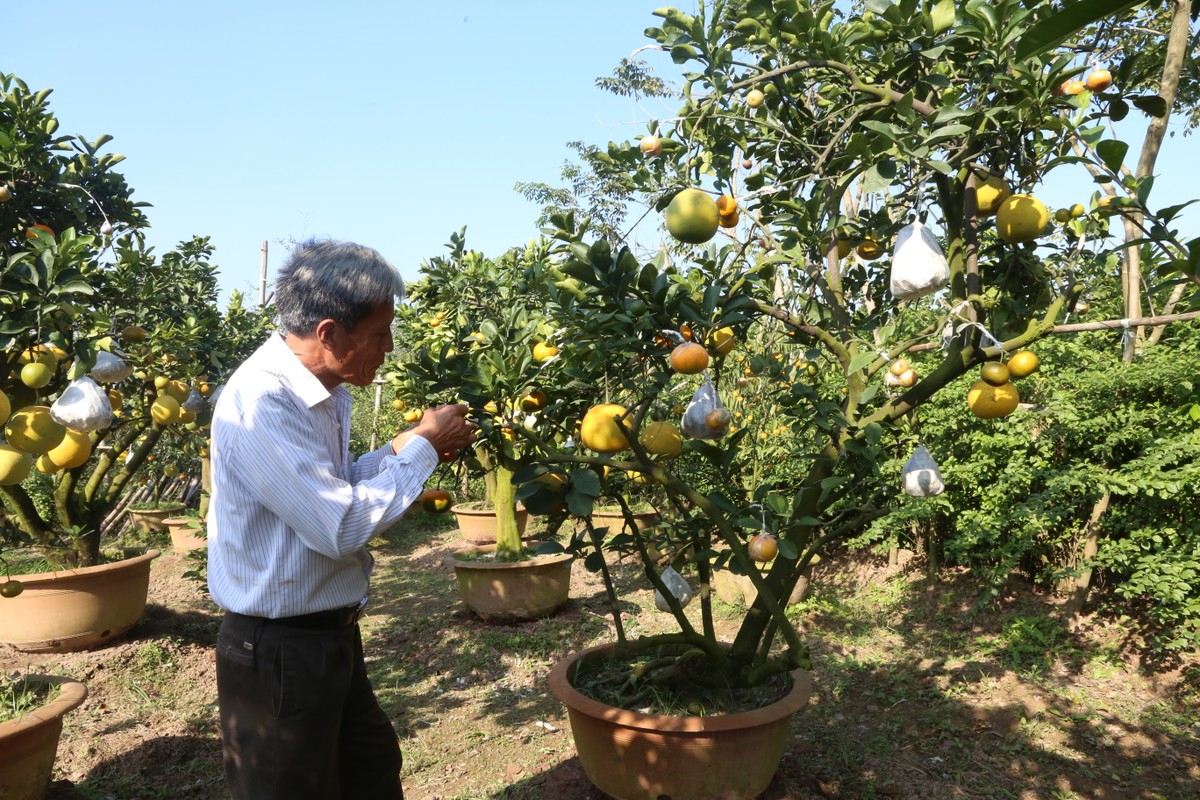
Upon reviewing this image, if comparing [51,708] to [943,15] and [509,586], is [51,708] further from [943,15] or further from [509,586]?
[943,15]

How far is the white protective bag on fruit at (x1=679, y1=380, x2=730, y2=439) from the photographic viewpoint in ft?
6.30

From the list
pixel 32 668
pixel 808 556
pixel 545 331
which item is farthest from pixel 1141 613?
pixel 32 668

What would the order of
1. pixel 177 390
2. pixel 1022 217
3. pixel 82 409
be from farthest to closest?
pixel 177 390
pixel 82 409
pixel 1022 217

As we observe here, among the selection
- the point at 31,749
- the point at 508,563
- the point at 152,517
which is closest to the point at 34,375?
the point at 31,749

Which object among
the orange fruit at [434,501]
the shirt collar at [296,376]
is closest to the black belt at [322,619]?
the orange fruit at [434,501]

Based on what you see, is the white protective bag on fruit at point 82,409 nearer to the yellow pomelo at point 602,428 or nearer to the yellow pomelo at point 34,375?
the yellow pomelo at point 34,375

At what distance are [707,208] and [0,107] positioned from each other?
264 centimetres

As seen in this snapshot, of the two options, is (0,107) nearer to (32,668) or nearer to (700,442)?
(32,668)

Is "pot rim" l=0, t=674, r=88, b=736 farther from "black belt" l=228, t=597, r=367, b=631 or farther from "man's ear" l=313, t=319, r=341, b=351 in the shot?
"man's ear" l=313, t=319, r=341, b=351

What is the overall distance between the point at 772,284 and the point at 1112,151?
113 cm

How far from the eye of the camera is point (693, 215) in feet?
5.37

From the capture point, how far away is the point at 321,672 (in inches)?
58.5

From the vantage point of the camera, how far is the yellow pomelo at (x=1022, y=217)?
1.66m

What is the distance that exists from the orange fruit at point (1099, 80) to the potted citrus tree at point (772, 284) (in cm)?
6
